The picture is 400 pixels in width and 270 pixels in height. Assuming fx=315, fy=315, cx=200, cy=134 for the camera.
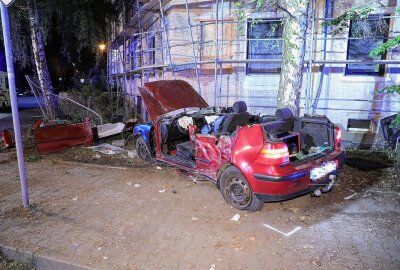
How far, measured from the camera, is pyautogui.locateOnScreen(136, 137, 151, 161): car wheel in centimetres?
693

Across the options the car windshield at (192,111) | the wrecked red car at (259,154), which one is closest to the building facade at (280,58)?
the car windshield at (192,111)

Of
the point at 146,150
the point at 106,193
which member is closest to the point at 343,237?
the point at 106,193

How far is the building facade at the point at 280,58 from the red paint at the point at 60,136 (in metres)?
3.01

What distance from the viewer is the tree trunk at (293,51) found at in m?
5.88

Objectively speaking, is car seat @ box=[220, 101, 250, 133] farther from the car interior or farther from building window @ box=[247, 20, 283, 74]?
building window @ box=[247, 20, 283, 74]

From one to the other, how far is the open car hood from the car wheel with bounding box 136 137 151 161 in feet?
2.90

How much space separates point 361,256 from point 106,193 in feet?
12.5

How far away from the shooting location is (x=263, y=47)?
9188 millimetres

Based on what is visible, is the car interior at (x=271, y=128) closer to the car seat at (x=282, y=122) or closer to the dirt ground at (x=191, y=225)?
the car seat at (x=282, y=122)

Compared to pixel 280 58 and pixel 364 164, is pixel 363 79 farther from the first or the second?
pixel 364 164

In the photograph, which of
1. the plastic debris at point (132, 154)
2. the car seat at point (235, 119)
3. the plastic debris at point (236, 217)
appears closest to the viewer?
the plastic debris at point (236, 217)

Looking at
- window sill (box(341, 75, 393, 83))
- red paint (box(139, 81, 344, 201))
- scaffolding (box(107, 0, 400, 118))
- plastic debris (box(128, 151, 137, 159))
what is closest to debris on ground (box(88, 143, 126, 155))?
plastic debris (box(128, 151, 137, 159))

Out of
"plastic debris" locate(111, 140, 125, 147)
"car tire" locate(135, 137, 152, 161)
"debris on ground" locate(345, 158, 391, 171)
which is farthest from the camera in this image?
"plastic debris" locate(111, 140, 125, 147)

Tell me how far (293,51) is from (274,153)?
9.81 ft
